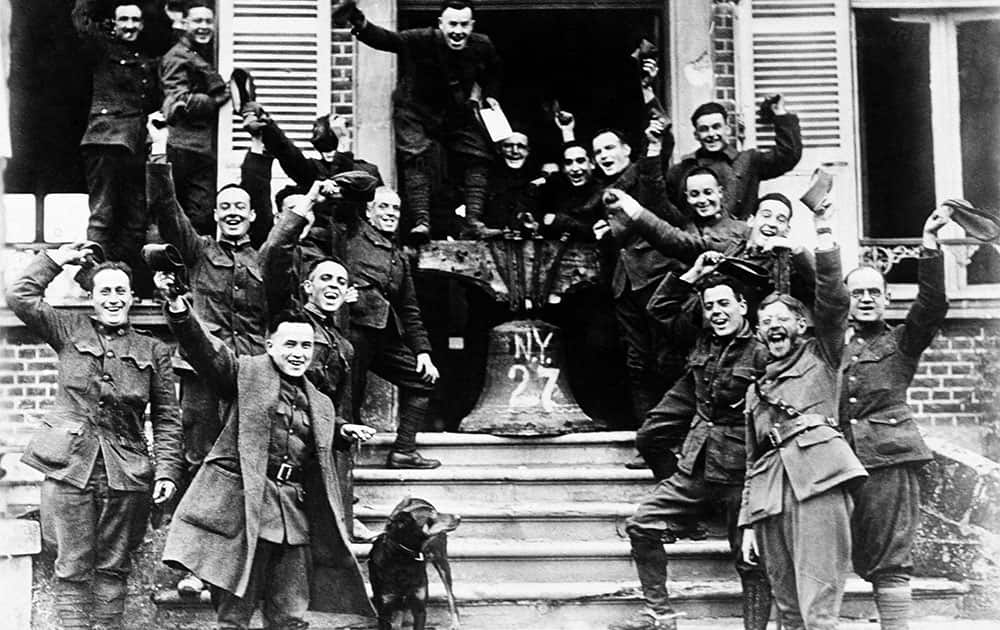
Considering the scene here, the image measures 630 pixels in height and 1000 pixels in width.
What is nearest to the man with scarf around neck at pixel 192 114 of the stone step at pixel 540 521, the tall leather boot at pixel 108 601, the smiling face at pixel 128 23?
the smiling face at pixel 128 23

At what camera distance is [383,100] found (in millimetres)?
9516

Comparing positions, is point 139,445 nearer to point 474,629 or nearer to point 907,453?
point 474,629

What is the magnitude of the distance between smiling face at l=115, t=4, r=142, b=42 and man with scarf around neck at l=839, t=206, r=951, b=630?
465 cm

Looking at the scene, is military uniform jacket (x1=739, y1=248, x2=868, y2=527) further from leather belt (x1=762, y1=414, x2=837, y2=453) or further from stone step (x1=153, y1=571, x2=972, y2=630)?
stone step (x1=153, y1=571, x2=972, y2=630)

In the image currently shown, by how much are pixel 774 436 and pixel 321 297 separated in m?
2.32

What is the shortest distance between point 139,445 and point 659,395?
3.15 meters

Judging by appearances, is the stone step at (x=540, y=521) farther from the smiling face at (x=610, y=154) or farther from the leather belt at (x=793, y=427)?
the smiling face at (x=610, y=154)

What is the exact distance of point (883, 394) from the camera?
22.6 feet

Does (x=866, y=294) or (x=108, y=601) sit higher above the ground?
(x=866, y=294)

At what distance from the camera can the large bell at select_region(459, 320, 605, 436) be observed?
8.51 meters

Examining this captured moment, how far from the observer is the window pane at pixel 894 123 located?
972 cm

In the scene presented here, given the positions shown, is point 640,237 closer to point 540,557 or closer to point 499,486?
point 499,486

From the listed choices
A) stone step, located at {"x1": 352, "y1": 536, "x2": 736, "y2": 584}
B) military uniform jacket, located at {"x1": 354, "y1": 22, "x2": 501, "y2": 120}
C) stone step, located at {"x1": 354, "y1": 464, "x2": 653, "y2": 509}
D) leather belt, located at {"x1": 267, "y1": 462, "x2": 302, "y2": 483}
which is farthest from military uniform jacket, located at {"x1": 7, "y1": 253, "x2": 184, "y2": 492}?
military uniform jacket, located at {"x1": 354, "y1": 22, "x2": 501, "y2": 120}

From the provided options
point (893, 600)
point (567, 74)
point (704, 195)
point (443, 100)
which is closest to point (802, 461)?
point (893, 600)
